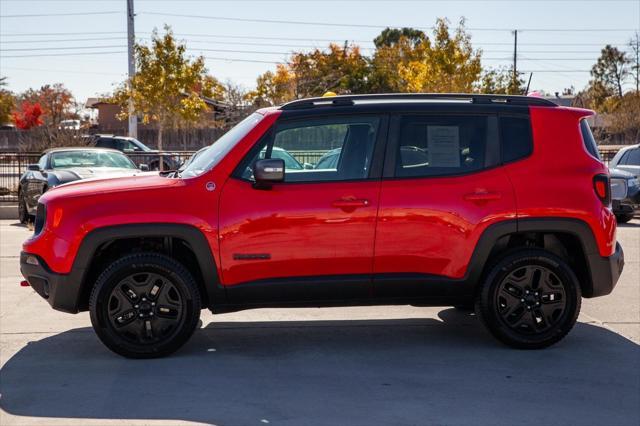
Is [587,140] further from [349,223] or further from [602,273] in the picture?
[349,223]

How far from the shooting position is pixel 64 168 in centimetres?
1638

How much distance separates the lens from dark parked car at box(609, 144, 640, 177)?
1708 cm

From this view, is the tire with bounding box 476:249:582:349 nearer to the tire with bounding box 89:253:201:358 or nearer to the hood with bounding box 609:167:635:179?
the tire with bounding box 89:253:201:358

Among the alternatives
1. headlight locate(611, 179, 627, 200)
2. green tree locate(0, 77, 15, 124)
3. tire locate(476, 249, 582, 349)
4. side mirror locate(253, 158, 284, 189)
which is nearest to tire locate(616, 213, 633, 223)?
headlight locate(611, 179, 627, 200)

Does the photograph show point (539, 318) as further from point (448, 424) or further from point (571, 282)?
point (448, 424)

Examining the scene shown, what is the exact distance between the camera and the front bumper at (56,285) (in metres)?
6.31

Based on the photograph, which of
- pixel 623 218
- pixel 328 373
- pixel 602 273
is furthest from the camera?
pixel 623 218

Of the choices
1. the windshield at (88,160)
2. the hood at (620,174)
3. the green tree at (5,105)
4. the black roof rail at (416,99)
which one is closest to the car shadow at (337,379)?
the black roof rail at (416,99)

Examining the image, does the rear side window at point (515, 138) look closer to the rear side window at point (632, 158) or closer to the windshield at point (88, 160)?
the windshield at point (88, 160)

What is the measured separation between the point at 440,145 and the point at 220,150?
1654mm

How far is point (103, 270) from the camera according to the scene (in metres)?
6.46

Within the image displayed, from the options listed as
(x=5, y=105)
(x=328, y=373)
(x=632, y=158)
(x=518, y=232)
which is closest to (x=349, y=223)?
(x=328, y=373)

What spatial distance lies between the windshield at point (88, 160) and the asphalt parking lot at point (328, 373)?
8.71 metres

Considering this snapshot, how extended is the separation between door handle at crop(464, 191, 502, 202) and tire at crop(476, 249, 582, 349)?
0.45m
